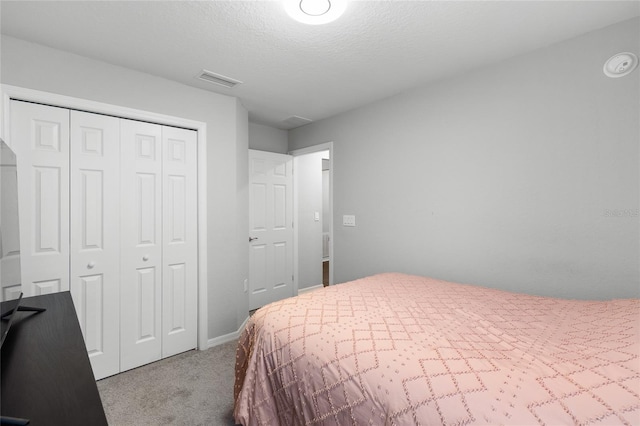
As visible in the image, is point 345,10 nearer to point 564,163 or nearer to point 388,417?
point 564,163

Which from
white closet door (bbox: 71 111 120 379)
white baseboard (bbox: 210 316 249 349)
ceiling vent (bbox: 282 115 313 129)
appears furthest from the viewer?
ceiling vent (bbox: 282 115 313 129)

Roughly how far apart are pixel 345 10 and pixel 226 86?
144 centimetres

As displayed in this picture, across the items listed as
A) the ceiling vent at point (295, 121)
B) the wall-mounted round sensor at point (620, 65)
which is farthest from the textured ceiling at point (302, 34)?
the ceiling vent at point (295, 121)

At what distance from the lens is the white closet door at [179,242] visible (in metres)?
2.62

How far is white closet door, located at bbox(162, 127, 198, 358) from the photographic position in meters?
2.62

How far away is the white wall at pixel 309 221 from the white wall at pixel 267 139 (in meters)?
0.35

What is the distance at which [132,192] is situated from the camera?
2434mm

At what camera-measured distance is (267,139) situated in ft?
13.3

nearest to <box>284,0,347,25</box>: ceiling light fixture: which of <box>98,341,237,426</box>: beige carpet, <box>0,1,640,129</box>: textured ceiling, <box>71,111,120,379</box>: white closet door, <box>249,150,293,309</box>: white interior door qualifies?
<box>0,1,640,129</box>: textured ceiling

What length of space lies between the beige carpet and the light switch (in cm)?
182

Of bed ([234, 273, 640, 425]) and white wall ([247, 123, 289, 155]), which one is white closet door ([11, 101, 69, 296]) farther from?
white wall ([247, 123, 289, 155])

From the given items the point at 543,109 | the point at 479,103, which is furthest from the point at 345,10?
the point at 543,109

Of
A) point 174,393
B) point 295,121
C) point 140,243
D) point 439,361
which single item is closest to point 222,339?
point 174,393

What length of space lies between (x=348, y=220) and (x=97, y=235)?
2375mm
